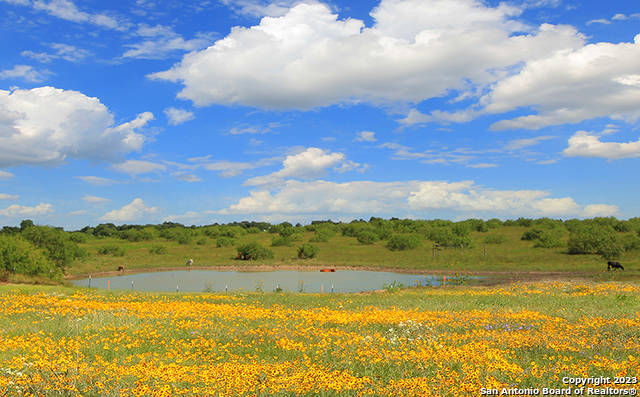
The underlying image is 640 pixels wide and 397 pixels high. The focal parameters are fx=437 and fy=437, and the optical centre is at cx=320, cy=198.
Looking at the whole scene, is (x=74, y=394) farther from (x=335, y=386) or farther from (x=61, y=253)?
(x=61, y=253)

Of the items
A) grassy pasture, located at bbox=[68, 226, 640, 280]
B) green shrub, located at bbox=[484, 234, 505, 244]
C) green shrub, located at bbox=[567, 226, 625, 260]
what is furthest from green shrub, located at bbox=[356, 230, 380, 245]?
green shrub, located at bbox=[567, 226, 625, 260]

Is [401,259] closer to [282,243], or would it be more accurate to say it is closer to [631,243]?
[282,243]

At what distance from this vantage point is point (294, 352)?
10664mm

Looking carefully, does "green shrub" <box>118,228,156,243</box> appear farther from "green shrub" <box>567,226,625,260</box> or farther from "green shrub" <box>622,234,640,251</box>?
"green shrub" <box>622,234,640,251</box>

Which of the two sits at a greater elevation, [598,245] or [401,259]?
[598,245]

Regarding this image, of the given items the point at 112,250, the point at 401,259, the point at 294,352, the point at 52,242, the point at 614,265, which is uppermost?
the point at 52,242

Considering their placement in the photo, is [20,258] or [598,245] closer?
[20,258]

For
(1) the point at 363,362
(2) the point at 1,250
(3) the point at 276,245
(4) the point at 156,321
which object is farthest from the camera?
(3) the point at 276,245

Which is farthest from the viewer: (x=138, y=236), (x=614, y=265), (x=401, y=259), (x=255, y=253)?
(x=138, y=236)

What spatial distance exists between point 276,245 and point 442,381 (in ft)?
309

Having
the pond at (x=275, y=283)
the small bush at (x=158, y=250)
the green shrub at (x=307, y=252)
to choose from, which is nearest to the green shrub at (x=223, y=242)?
the small bush at (x=158, y=250)

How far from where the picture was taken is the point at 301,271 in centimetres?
6719

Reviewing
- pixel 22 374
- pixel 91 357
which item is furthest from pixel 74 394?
pixel 91 357

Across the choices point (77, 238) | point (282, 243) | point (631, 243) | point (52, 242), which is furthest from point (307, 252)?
point (631, 243)
